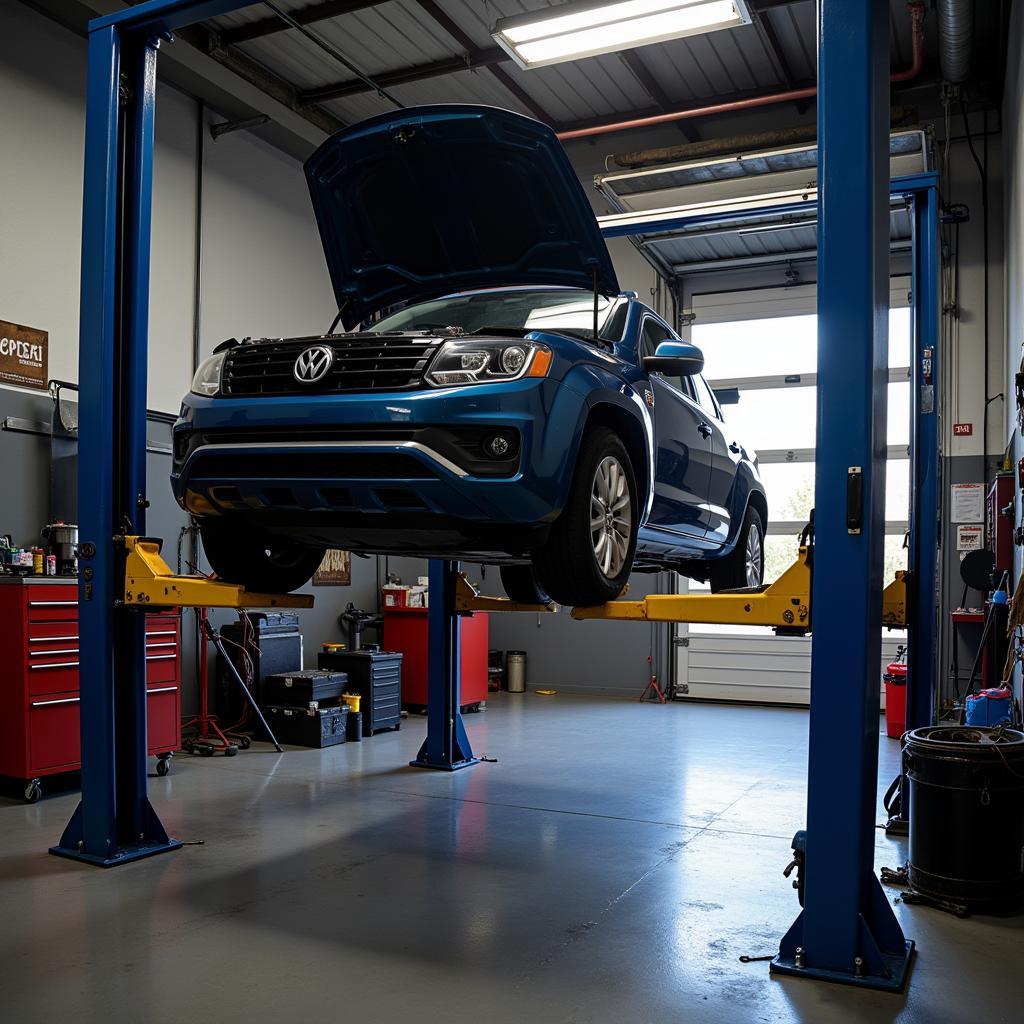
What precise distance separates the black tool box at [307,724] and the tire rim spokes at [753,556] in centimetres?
317

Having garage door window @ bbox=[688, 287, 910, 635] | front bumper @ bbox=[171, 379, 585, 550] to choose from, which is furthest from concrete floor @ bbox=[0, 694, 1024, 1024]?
garage door window @ bbox=[688, 287, 910, 635]

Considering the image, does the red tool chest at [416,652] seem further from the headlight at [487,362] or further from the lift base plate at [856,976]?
the lift base plate at [856,976]

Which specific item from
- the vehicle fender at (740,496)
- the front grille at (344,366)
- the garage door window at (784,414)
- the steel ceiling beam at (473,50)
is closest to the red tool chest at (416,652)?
the garage door window at (784,414)

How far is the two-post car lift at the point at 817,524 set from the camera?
2.99 metres

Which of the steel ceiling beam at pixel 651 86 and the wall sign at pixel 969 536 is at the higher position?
the steel ceiling beam at pixel 651 86

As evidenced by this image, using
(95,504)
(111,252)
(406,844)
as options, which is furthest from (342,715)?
(111,252)

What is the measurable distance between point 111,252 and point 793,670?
7.81m

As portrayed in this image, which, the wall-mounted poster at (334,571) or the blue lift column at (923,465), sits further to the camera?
the wall-mounted poster at (334,571)

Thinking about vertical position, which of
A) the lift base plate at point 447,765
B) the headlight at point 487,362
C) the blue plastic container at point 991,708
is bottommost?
the lift base plate at point 447,765

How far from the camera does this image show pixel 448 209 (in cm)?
412

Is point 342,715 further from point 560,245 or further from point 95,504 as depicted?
point 560,245

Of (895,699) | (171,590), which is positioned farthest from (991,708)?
(171,590)

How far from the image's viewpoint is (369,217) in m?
4.28

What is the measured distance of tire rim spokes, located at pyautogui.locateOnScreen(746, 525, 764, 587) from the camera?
6.37 m
